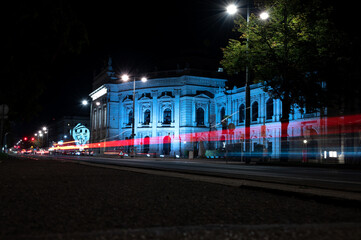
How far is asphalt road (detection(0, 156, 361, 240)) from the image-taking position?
3.62 metres

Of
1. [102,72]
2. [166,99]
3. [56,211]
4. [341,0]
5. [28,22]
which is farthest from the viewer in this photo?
[102,72]

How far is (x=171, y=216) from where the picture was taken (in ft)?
15.4

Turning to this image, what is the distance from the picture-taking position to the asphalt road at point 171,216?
11.9 ft

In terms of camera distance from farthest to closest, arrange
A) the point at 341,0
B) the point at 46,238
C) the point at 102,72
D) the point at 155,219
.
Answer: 1. the point at 102,72
2. the point at 341,0
3. the point at 155,219
4. the point at 46,238

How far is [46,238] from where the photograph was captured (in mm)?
3373

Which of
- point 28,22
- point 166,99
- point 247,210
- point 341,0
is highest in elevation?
point 166,99

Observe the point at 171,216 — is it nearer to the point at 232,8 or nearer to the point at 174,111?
the point at 232,8

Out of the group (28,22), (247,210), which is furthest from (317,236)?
(28,22)

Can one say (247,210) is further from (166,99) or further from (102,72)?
(102,72)

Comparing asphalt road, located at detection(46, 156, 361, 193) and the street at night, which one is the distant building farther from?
asphalt road, located at detection(46, 156, 361, 193)

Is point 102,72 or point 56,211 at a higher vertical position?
point 102,72

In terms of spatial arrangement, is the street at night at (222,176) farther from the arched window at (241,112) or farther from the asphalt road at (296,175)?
the arched window at (241,112)

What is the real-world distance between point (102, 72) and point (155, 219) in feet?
323

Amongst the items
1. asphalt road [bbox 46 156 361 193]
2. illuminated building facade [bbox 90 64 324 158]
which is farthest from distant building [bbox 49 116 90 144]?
asphalt road [bbox 46 156 361 193]
